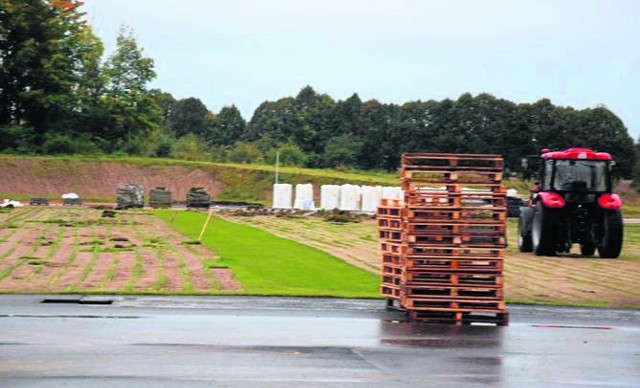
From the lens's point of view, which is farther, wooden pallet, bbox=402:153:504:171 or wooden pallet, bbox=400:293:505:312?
wooden pallet, bbox=402:153:504:171

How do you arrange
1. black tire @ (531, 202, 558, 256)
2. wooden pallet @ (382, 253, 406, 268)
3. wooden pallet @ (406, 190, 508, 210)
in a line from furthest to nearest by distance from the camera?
black tire @ (531, 202, 558, 256)
wooden pallet @ (382, 253, 406, 268)
wooden pallet @ (406, 190, 508, 210)

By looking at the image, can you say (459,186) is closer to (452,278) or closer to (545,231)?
(452,278)

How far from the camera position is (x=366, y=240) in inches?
1726

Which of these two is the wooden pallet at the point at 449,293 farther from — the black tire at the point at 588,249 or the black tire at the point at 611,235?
the black tire at the point at 588,249

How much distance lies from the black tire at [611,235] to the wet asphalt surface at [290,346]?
1230 cm

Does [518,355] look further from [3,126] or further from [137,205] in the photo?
[3,126]

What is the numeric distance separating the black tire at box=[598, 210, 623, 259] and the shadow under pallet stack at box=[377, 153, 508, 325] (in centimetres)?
1421

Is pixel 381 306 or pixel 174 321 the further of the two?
pixel 381 306

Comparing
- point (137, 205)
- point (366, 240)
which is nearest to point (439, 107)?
point (137, 205)

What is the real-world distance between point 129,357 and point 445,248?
7674 millimetres

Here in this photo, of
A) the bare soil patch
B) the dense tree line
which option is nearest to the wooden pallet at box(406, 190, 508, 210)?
the bare soil patch

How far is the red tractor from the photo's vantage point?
34656 mm

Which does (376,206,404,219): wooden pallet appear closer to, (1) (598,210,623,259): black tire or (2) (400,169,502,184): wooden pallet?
(2) (400,169,502,184): wooden pallet

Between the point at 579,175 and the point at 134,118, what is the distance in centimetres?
8256
